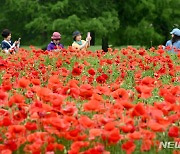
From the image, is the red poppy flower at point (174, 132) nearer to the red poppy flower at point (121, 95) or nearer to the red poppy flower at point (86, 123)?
the red poppy flower at point (86, 123)

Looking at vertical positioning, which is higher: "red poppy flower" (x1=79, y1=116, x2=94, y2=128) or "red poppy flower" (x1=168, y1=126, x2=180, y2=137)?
"red poppy flower" (x1=79, y1=116, x2=94, y2=128)

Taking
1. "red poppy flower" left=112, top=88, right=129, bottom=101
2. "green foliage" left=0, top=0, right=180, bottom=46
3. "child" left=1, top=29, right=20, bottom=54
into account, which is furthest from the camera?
"green foliage" left=0, top=0, right=180, bottom=46

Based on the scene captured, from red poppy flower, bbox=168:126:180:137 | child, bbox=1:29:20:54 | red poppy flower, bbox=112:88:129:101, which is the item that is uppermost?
child, bbox=1:29:20:54

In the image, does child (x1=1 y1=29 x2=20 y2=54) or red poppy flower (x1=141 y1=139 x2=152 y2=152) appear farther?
child (x1=1 y1=29 x2=20 y2=54)

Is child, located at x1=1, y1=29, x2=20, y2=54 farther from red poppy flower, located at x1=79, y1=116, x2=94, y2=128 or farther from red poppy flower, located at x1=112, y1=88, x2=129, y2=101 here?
red poppy flower, located at x1=79, y1=116, x2=94, y2=128

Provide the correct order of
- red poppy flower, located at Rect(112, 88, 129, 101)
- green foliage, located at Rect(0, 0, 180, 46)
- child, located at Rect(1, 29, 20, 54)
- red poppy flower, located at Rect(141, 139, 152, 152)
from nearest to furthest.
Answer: red poppy flower, located at Rect(141, 139, 152, 152) → red poppy flower, located at Rect(112, 88, 129, 101) → child, located at Rect(1, 29, 20, 54) → green foliage, located at Rect(0, 0, 180, 46)

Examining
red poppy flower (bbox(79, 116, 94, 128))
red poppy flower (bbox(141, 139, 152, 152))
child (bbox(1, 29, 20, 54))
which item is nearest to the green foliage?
child (bbox(1, 29, 20, 54))

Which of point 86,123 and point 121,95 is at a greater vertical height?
point 121,95

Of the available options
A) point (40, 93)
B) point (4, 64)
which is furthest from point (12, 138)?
point (4, 64)

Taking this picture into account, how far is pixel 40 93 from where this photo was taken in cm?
362

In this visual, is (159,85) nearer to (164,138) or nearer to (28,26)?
(164,138)

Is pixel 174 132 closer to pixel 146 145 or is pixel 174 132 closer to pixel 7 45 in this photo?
pixel 146 145

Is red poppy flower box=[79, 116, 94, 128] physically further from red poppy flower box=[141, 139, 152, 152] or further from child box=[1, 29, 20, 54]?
child box=[1, 29, 20, 54]

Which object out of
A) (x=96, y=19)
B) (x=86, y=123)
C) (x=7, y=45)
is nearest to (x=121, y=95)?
(x=86, y=123)
